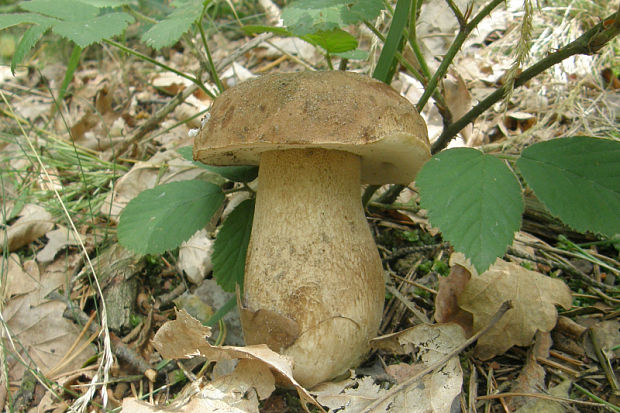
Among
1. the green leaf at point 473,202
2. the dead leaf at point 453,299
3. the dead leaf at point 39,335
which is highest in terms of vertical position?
the green leaf at point 473,202

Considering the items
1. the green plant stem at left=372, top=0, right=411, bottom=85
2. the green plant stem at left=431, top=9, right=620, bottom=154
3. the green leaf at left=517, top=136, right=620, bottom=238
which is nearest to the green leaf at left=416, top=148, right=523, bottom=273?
the green leaf at left=517, top=136, right=620, bottom=238

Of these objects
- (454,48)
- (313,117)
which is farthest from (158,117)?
(454,48)

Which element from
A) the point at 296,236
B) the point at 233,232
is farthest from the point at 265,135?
the point at 233,232

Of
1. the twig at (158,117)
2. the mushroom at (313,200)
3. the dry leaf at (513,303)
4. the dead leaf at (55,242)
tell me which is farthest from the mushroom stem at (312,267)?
the twig at (158,117)

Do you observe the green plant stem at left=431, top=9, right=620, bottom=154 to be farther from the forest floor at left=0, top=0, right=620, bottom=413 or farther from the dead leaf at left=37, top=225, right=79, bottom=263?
the dead leaf at left=37, top=225, right=79, bottom=263

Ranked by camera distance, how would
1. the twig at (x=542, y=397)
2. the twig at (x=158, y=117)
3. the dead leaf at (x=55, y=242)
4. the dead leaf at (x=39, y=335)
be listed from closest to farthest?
the twig at (x=542, y=397) → the dead leaf at (x=39, y=335) → the dead leaf at (x=55, y=242) → the twig at (x=158, y=117)

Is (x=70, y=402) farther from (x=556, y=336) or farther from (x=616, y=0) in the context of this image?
(x=616, y=0)

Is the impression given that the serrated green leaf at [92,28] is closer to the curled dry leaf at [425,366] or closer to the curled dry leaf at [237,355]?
the curled dry leaf at [237,355]
